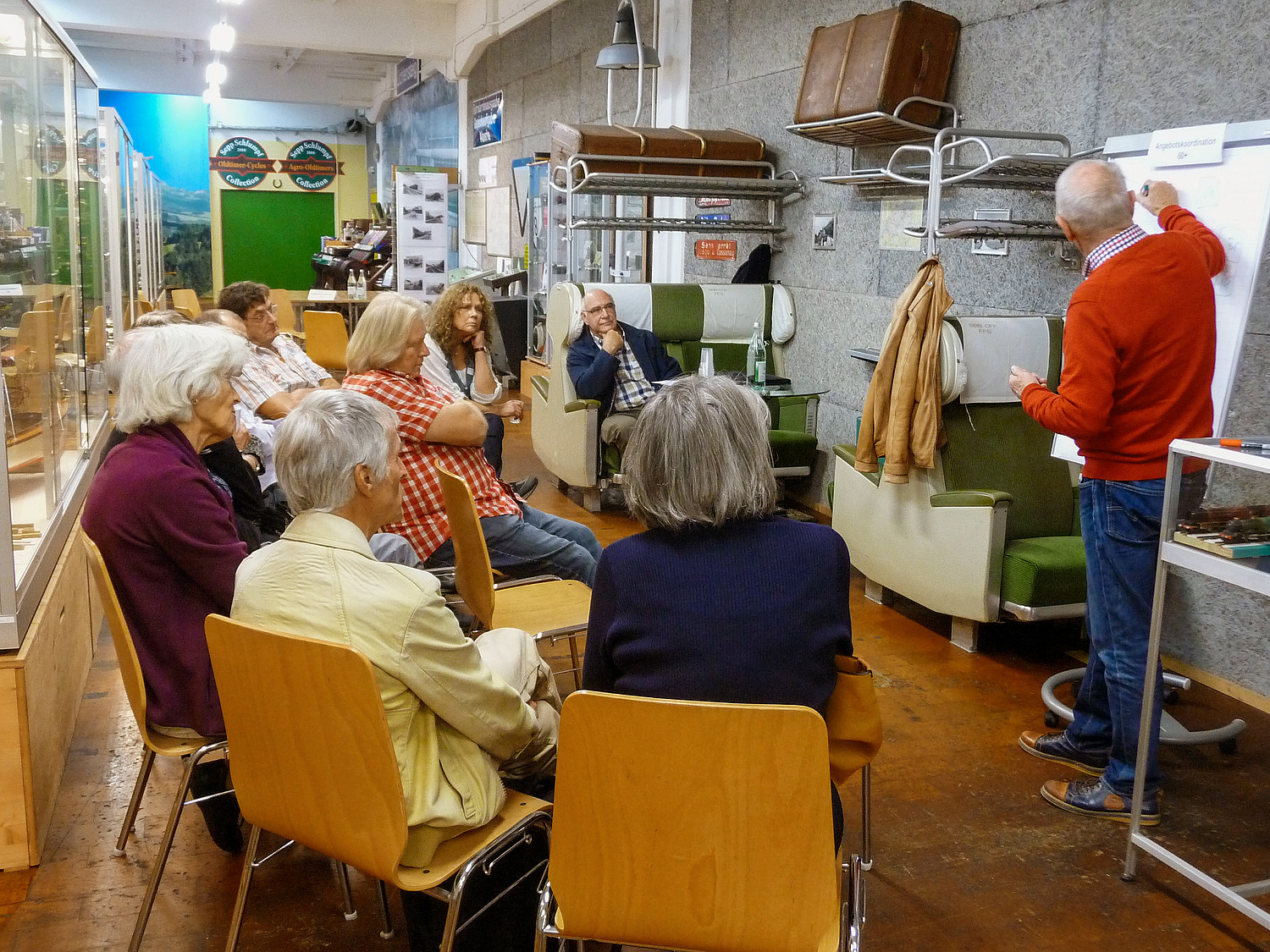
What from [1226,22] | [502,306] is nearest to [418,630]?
[1226,22]

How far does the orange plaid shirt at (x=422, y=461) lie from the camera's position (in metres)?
3.00

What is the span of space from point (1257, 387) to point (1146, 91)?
3.59 feet

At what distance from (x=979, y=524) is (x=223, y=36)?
976 centimetres

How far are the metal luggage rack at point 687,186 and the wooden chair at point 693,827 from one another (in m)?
4.71

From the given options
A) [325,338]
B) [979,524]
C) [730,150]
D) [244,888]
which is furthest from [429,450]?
[325,338]

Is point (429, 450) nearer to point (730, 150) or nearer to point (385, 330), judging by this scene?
point (385, 330)

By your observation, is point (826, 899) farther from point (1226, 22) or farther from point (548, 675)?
point (1226, 22)

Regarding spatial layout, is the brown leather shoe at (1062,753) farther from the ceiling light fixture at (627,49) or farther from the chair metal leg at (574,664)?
the ceiling light fixture at (627,49)

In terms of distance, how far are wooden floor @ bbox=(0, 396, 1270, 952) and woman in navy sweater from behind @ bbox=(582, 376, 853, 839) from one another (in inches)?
36.6

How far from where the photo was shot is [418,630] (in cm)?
161

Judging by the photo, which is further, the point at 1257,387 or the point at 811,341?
the point at 811,341

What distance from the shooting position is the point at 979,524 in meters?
3.56

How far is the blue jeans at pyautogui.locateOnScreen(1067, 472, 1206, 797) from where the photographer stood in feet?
8.39

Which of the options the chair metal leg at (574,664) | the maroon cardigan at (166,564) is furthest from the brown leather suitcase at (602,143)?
the maroon cardigan at (166,564)
